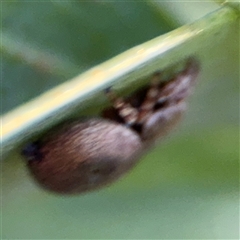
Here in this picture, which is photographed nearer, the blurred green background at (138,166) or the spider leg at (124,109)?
the spider leg at (124,109)

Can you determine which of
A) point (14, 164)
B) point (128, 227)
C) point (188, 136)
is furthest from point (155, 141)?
point (14, 164)

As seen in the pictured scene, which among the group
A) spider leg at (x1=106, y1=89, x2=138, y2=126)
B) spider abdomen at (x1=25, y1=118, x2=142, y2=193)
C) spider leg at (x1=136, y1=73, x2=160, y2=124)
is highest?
spider leg at (x1=136, y1=73, x2=160, y2=124)

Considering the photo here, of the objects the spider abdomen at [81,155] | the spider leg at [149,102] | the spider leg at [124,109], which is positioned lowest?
the spider abdomen at [81,155]

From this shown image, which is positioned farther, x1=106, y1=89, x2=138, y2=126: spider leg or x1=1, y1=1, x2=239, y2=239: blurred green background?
x1=1, y1=1, x2=239, y2=239: blurred green background

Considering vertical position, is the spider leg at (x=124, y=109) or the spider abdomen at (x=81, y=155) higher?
the spider leg at (x=124, y=109)

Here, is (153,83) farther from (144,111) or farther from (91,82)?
(91,82)

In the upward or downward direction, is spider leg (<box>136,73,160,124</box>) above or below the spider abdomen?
above
